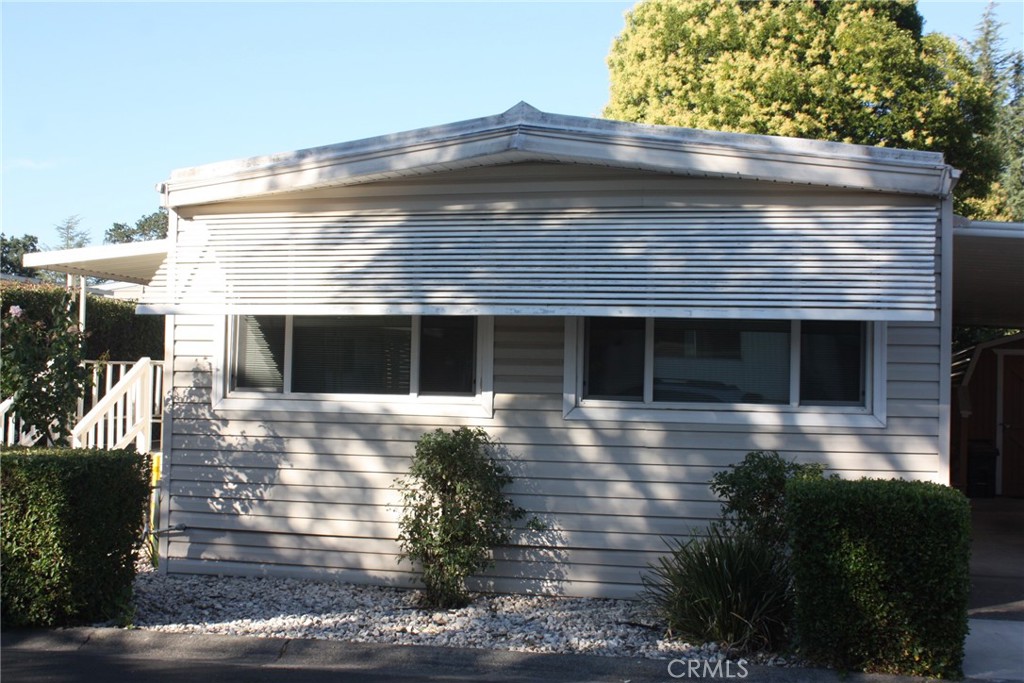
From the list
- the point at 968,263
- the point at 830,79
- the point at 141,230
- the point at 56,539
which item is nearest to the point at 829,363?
the point at 968,263

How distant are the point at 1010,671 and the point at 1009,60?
2625 centimetres

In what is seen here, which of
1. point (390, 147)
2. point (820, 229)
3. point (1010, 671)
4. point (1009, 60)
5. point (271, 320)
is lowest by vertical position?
point (1010, 671)

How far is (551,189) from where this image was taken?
727 centimetres

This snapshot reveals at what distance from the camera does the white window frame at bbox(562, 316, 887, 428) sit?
7.08m

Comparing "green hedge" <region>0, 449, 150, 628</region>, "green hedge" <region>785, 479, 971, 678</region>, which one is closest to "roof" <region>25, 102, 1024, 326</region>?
"green hedge" <region>785, 479, 971, 678</region>

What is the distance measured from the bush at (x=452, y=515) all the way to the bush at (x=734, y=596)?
153 cm

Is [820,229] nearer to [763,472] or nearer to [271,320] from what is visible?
[763,472]

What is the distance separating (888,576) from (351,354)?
444 cm

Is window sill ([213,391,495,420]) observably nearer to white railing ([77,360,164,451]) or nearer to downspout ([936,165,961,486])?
white railing ([77,360,164,451])

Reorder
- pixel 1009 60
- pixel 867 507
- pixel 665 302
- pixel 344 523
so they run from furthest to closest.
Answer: pixel 1009 60, pixel 344 523, pixel 665 302, pixel 867 507

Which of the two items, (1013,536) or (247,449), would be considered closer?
(247,449)

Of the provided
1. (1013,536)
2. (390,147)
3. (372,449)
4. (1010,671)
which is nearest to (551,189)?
(390,147)

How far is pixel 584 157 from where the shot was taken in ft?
22.9

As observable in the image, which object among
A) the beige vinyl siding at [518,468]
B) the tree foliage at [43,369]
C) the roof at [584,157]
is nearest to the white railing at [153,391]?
the tree foliage at [43,369]
